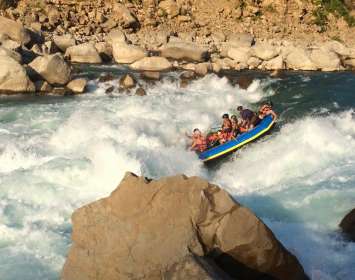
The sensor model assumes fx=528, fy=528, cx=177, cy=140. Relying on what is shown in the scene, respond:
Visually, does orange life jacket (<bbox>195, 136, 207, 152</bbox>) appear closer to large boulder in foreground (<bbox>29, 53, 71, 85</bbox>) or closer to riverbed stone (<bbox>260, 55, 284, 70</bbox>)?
large boulder in foreground (<bbox>29, 53, 71, 85</bbox>)

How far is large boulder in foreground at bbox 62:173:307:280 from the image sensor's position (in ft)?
21.0

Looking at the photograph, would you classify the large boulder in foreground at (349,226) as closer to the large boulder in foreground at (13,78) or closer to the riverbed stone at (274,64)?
the large boulder in foreground at (13,78)

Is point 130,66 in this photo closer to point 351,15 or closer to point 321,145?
point 321,145

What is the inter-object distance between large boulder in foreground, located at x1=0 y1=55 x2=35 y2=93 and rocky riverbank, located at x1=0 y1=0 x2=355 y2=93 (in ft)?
0.10

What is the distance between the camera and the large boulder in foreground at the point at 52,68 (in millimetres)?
18250

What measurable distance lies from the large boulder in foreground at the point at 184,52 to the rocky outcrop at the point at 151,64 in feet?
6.81

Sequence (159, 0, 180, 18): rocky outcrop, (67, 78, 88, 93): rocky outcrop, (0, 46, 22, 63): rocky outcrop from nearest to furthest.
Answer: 1. (0, 46, 22, 63): rocky outcrop
2. (67, 78, 88, 93): rocky outcrop
3. (159, 0, 180, 18): rocky outcrop

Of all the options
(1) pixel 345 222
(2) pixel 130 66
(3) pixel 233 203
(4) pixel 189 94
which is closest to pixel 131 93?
(4) pixel 189 94

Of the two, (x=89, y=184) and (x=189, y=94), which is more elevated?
(x=89, y=184)

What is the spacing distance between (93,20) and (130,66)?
7.11 metres

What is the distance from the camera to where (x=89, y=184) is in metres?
11.3

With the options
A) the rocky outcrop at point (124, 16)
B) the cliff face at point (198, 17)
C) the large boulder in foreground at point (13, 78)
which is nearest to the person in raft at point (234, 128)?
the large boulder in foreground at point (13, 78)

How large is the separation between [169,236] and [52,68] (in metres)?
13.1

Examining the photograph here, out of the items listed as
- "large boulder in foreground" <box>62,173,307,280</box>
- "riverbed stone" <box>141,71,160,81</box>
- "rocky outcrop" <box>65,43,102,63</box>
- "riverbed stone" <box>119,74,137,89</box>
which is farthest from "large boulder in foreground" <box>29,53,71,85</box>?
"large boulder in foreground" <box>62,173,307,280</box>
